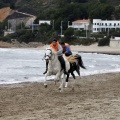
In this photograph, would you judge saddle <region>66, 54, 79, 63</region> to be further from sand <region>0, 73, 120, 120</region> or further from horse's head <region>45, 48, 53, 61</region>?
sand <region>0, 73, 120, 120</region>

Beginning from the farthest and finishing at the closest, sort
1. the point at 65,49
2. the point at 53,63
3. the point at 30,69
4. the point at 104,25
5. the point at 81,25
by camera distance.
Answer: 1. the point at 81,25
2. the point at 104,25
3. the point at 30,69
4. the point at 65,49
5. the point at 53,63

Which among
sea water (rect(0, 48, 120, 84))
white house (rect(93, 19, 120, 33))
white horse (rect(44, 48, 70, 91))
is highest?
white horse (rect(44, 48, 70, 91))

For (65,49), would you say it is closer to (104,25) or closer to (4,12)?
(104,25)

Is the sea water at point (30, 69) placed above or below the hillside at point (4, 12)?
below

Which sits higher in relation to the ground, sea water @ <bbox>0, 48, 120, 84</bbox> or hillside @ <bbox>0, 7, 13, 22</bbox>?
hillside @ <bbox>0, 7, 13, 22</bbox>

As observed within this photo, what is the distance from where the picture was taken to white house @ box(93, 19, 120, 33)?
382 feet

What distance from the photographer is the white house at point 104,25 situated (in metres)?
116

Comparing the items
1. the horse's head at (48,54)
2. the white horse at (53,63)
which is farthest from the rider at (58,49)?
the horse's head at (48,54)

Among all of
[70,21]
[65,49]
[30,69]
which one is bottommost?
[30,69]

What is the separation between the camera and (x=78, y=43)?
350 feet

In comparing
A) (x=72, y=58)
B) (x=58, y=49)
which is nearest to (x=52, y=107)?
(x=58, y=49)

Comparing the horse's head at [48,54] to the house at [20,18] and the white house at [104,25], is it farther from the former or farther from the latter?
the house at [20,18]

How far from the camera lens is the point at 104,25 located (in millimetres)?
116750

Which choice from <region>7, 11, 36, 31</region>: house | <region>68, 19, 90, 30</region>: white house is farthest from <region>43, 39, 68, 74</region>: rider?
<region>7, 11, 36, 31</region>: house
